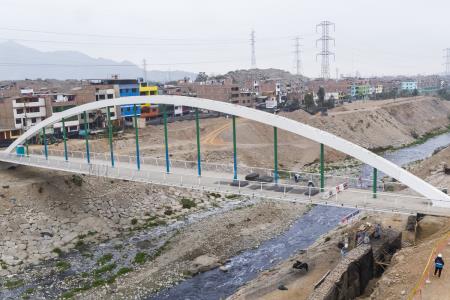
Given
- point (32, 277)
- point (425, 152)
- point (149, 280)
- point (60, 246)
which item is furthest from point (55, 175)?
point (425, 152)

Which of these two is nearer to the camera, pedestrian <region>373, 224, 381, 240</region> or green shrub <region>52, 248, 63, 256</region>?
pedestrian <region>373, 224, 381, 240</region>

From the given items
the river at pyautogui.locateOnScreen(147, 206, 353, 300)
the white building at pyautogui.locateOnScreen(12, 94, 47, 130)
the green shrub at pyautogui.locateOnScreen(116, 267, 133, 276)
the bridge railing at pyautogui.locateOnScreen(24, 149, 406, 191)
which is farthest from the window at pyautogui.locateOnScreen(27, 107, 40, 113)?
the river at pyautogui.locateOnScreen(147, 206, 353, 300)

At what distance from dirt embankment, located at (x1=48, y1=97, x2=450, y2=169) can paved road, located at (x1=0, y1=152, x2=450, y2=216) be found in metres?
A: 18.3

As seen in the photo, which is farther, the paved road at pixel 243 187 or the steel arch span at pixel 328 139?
the paved road at pixel 243 187

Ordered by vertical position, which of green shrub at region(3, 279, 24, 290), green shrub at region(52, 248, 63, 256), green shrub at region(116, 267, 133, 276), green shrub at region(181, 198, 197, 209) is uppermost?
green shrub at region(181, 198, 197, 209)

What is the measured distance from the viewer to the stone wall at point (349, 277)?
1698 cm

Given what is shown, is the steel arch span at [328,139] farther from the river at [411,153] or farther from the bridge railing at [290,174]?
the river at [411,153]

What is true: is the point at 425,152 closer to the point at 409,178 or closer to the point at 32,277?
the point at 409,178

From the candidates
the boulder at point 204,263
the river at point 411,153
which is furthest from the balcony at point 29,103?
the river at point 411,153

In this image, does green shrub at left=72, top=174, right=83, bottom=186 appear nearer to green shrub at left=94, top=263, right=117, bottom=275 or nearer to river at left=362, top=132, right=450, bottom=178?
green shrub at left=94, top=263, right=117, bottom=275

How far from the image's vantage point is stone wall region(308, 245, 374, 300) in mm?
16983

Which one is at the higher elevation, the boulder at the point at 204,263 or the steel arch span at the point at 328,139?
the steel arch span at the point at 328,139

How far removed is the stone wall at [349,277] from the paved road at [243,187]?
2.25m

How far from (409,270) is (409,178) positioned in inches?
165
